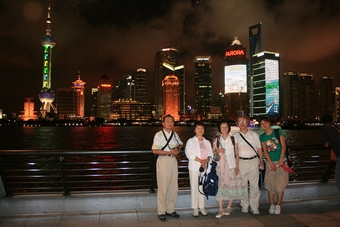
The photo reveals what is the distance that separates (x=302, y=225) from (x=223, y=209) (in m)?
1.53

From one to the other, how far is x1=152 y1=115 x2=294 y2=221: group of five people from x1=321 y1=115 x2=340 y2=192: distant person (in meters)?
1.19

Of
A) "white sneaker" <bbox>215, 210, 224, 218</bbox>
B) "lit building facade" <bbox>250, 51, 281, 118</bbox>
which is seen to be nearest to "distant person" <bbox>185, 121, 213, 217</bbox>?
"white sneaker" <bbox>215, 210, 224, 218</bbox>

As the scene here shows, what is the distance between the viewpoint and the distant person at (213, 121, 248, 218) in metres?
5.90

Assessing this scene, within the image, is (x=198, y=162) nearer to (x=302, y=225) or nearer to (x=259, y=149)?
(x=259, y=149)

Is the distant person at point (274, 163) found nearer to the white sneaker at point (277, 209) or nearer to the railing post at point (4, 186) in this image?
the white sneaker at point (277, 209)

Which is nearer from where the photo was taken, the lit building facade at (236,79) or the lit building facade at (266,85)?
the lit building facade at (236,79)

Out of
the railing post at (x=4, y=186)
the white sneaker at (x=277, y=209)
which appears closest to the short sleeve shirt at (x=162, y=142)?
the white sneaker at (x=277, y=209)

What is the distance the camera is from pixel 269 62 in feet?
506

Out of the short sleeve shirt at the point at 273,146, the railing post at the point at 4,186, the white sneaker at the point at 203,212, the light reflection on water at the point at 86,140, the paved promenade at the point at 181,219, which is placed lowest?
the light reflection on water at the point at 86,140

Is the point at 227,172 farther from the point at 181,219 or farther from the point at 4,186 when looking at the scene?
the point at 4,186

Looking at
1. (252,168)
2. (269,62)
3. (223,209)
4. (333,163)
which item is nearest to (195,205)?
(223,209)

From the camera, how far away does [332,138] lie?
6316mm

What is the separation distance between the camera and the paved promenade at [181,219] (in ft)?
17.3

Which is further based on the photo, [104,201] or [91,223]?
[104,201]
